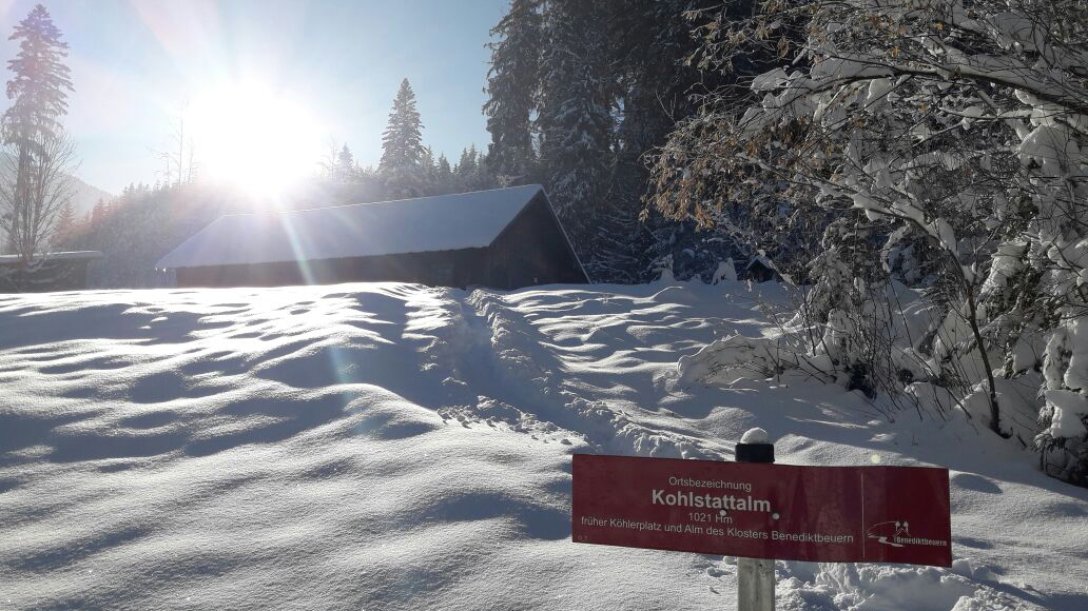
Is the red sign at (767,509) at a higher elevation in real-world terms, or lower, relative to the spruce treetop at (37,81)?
lower

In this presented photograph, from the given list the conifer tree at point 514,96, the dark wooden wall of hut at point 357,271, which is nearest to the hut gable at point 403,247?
the dark wooden wall of hut at point 357,271

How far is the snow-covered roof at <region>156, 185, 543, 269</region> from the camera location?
25.6 m

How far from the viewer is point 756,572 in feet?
6.67

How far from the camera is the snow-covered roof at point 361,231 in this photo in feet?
83.9

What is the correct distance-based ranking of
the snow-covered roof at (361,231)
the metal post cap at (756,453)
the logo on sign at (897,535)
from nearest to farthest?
1. the logo on sign at (897,535)
2. the metal post cap at (756,453)
3. the snow-covered roof at (361,231)

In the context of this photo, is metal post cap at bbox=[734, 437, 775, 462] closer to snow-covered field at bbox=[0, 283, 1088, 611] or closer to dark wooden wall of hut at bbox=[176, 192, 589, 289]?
snow-covered field at bbox=[0, 283, 1088, 611]

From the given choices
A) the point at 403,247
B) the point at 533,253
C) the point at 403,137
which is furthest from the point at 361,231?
the point at 403,137

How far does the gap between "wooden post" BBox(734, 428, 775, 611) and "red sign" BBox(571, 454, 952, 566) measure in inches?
3.6

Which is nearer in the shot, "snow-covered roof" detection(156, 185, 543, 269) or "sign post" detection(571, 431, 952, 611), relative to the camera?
"sign post" detection(571, 431, 952, 611)

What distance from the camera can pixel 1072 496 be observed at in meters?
4.32

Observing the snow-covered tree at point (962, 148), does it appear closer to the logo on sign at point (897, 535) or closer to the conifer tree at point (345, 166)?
the logo on sign at point (897, 535)

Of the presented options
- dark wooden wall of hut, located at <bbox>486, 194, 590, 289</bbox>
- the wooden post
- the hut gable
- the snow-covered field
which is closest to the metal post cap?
the wooden post

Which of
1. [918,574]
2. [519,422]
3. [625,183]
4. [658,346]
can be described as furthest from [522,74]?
[918,574]

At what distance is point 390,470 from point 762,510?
9.14 ft
